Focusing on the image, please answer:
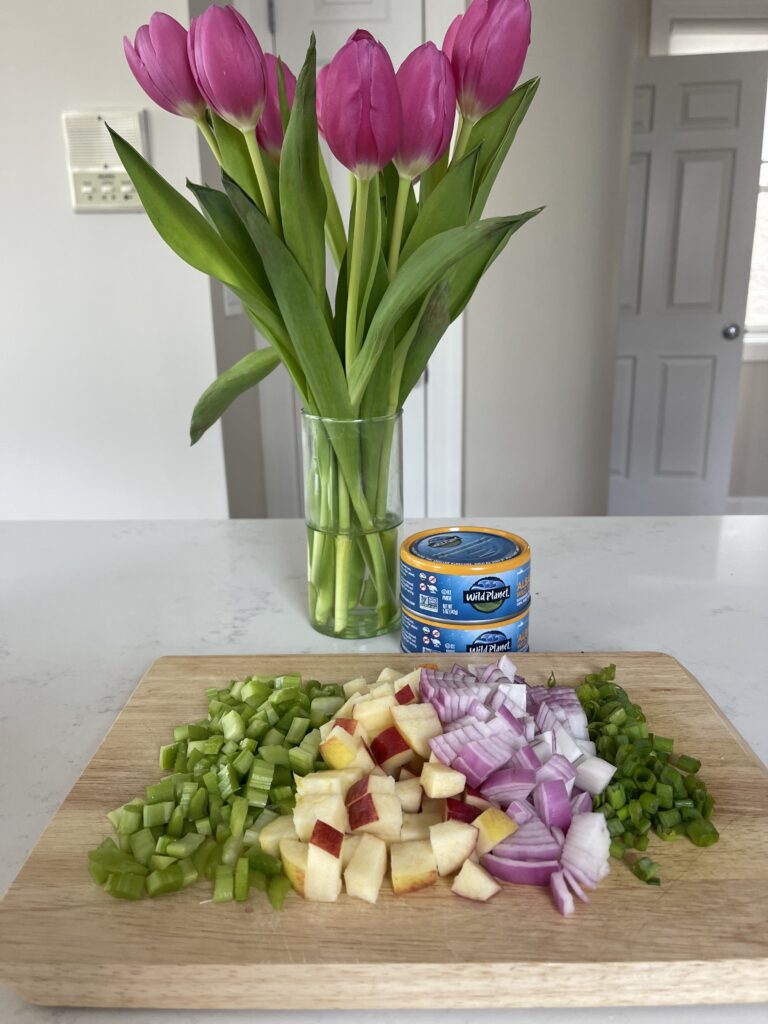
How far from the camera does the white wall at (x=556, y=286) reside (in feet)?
8.05

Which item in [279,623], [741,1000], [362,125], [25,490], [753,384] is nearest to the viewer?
[741,1000]

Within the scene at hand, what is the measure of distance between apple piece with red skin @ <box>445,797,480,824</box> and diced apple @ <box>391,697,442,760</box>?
57 millimetres

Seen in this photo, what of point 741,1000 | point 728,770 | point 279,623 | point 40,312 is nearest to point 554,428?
point 40,312

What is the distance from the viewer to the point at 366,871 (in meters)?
0.55

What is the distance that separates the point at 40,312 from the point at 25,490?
0.49m

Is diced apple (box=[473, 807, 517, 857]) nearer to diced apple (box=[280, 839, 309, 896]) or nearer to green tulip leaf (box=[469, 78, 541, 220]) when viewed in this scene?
diced apple (box=[280, 839, 309, 896])

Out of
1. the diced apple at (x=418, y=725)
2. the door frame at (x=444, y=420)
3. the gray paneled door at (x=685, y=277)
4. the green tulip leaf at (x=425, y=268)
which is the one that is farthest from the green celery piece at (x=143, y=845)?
the gray paneled door at (x=685, y=277)

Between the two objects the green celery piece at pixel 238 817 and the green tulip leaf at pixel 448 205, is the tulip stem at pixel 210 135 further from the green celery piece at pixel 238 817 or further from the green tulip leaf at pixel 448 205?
the green celery piece at pixel 238 817

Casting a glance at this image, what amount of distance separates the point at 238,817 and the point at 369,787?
0.10m

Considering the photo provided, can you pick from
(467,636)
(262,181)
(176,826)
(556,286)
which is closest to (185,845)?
(176,826)

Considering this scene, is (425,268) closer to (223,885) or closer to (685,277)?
(223,885)

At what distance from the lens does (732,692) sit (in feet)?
2.77

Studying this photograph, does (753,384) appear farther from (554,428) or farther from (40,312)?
(40,312)

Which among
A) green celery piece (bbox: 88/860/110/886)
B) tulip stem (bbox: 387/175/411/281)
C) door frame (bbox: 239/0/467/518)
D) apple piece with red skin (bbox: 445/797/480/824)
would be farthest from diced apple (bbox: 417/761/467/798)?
door frame (bbox: 239/0/467/518)
